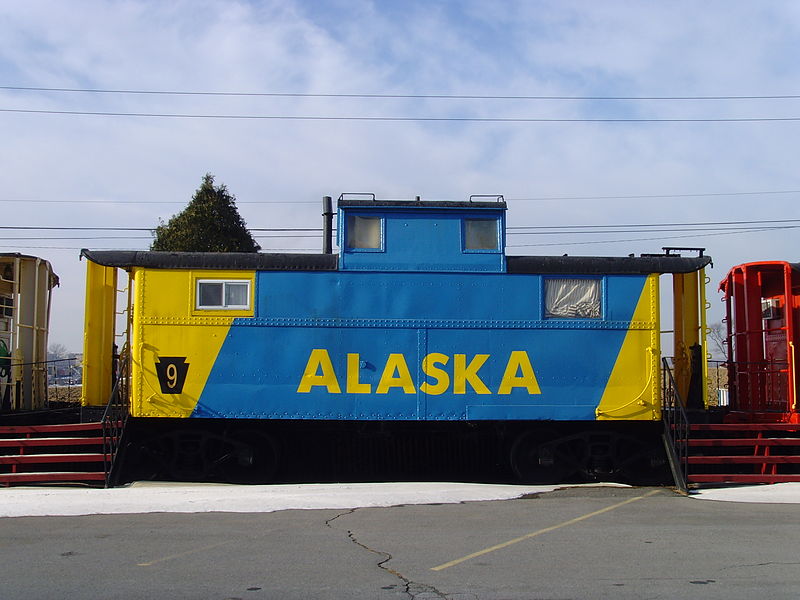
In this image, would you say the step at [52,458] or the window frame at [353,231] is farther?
the window frame at [353,231]

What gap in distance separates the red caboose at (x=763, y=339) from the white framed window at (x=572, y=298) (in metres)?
3.25

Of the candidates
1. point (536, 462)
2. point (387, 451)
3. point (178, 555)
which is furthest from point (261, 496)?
point (536, 462)

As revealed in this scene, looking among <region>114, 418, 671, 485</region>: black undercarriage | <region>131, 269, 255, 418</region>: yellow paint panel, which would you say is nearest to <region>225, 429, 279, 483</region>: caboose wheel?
<region>114, 418, 671, 485</region>: black undercarriage

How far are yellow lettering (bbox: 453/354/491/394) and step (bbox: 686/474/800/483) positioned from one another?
3442mm

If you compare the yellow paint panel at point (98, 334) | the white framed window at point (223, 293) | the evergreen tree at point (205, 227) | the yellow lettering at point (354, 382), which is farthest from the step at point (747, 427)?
the evergreen tree at point (205, 227)

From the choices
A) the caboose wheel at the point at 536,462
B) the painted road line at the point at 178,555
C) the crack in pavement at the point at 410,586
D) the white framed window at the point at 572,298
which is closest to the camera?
the crack in pavement at the point at 410,586

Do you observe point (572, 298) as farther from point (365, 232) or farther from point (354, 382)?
point (354, 382)

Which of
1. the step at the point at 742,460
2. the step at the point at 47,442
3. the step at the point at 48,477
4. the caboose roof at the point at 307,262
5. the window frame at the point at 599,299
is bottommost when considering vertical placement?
the step at the point at 48,477

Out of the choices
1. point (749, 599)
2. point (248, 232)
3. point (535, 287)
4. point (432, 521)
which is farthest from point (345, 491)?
point (248, 232)

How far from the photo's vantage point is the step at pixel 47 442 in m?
12.0

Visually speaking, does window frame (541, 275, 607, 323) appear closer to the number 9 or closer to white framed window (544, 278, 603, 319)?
white framed window (544, 278, 603, 319)

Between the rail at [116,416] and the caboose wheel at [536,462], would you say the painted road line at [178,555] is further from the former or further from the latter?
the caboose wheel at [536,462]

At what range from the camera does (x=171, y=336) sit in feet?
40.5

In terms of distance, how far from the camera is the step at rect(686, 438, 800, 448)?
12.4 meters
